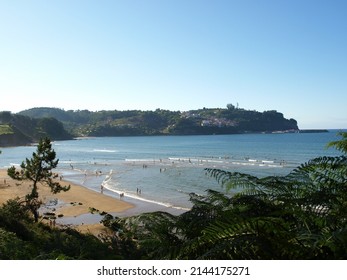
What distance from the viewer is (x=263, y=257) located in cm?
314

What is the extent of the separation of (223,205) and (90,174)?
6238cm

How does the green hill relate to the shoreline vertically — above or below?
above

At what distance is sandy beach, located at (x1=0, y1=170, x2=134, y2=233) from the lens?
104 ft

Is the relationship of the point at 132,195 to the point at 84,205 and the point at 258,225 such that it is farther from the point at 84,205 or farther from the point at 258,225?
the point at 258,225

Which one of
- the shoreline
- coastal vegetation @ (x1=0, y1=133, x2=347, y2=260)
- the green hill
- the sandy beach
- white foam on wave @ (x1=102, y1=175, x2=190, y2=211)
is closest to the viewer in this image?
coastal vegetation @ (x1=0, y1=133, x2=347, y2=260)

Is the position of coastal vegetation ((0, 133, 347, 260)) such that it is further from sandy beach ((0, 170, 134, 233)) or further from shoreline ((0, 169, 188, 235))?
sandy beach ((0, 170, 134, 233))

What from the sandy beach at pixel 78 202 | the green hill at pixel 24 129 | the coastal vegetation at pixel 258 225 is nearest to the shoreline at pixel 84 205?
the sandy beach at pixel 78 202

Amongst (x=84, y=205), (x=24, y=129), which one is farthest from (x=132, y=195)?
(x=24, y=129)

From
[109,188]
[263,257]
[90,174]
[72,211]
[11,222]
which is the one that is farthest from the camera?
[90,174]

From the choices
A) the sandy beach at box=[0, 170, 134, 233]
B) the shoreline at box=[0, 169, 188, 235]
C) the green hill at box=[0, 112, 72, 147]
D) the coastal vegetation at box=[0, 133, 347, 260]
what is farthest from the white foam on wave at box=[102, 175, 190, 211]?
the green hill at box=[0, 112, 72, 147]

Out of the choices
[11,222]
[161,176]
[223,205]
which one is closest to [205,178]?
[161,176]

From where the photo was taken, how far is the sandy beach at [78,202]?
31766mm

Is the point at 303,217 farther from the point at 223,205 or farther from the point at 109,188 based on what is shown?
the point at 109,188

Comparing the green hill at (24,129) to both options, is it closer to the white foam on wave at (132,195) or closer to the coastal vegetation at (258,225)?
the white foam on wave at (132,195)
